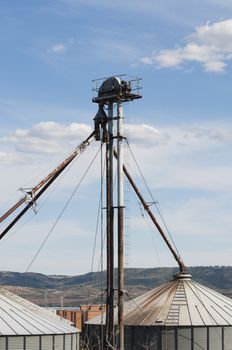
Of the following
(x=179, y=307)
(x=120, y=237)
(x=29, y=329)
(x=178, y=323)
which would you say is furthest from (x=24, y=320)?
(x=179, y=307)

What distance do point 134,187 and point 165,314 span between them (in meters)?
11.7

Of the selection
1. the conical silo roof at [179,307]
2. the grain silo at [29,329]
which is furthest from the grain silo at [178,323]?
the grain silo at [29,329]

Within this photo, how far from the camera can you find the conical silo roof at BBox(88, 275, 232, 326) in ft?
231

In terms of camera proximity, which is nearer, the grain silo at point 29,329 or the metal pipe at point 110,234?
the metal pipe at point 110,234

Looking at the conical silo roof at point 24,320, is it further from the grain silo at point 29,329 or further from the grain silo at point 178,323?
the grain silo at point 178,323

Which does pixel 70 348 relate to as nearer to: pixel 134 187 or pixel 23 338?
pixel 23 338

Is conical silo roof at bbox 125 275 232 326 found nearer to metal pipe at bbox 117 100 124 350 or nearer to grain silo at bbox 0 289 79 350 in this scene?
grain silo at bbox 0 289 79 350

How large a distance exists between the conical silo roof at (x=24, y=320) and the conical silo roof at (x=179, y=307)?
7.49 meters

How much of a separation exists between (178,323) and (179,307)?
2.70 metres

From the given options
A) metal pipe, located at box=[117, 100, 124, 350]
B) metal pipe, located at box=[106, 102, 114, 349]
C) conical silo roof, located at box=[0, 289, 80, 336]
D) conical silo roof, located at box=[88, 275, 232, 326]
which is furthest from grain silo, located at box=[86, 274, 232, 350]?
metal pipe, located at box=[117, 100, 124, 350]

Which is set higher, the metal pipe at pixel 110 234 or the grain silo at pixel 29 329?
the metal pipe at pixel 110 234

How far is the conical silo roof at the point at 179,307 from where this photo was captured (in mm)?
70500

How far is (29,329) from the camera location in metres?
63.1

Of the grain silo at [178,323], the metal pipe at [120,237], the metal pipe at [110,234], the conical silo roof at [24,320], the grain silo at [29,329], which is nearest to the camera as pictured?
the metal pipe at [120,237]
